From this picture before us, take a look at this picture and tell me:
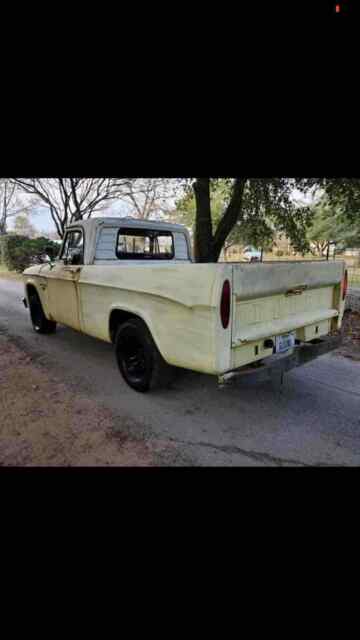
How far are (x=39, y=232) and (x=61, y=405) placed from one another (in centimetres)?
5707

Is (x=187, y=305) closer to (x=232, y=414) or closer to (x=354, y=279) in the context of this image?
(x=232, y=414)

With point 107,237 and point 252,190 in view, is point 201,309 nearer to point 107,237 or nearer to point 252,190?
point 107,237

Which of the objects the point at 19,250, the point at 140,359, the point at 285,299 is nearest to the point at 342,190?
the point at 285,299

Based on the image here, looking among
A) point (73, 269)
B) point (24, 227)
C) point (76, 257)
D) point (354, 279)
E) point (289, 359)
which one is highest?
point (24, 227)

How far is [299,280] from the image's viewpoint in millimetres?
3178

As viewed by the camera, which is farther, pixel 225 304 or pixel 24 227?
pixel 24 227

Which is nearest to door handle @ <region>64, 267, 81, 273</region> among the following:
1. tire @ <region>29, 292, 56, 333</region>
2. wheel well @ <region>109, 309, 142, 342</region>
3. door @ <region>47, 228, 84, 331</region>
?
door @ <region>47, 228, 84, 331</region>

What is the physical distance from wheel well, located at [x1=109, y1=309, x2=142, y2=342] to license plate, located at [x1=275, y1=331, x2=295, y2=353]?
164 centimetres

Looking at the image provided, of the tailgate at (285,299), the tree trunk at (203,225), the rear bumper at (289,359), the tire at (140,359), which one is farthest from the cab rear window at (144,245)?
the tree trunk at (203,225)

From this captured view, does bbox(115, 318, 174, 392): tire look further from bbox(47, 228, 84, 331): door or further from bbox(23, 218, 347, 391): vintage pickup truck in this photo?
bbox(47, 228, 84, 331): door

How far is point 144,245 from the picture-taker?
5121 mm

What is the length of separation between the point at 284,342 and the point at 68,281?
3184 millimetres

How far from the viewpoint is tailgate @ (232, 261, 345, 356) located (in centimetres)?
266
